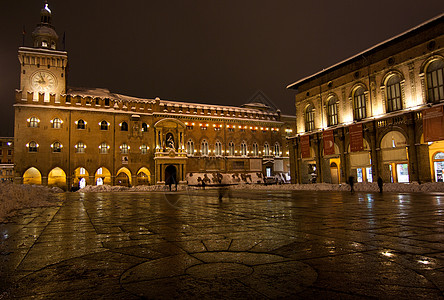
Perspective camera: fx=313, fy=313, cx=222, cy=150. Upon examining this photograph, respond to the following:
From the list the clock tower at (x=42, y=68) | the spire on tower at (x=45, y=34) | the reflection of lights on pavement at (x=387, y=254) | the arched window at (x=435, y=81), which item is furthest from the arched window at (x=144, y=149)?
the reflection of lights on pavement at (x=387, y=254)

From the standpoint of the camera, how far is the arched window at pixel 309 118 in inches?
1565

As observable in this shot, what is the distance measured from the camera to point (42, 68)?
43875 mm

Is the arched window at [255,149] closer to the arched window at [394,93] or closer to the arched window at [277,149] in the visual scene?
the arched window at [277,149]

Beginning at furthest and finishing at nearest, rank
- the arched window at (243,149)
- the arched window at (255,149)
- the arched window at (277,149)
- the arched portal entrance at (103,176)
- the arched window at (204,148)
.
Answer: the arched window at (277,149)
the arched window at (255,149)
the arched window at (243,149)
the arched window at (204,148)
the arched portal entrance at (103,176)

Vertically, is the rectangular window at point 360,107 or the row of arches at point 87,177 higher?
the rectangular window at point 360,107

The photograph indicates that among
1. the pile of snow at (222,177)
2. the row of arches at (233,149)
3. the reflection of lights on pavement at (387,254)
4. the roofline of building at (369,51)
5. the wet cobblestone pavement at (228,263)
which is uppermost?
the roofline of building at (369,51)

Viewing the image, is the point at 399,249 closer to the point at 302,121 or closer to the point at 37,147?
the point at 302,121

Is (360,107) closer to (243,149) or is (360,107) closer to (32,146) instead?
(243,149)

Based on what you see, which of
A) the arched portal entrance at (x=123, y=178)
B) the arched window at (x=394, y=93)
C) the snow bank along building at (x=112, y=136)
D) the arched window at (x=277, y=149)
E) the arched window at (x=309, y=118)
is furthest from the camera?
the arched window at (x=277, y=149)

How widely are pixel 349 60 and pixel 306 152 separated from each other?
11.8 metres

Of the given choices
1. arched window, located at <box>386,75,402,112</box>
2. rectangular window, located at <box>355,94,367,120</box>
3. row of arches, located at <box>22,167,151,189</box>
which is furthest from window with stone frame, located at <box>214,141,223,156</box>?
arched window, located at <box>386,75,402,112</box>

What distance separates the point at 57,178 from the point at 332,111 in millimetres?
37209

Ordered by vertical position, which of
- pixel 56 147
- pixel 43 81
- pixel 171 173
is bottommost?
pixel 171 173

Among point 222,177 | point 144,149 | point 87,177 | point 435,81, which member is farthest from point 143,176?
point 435,81
